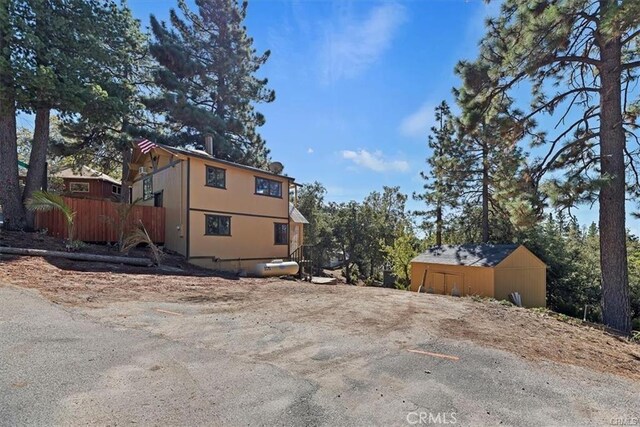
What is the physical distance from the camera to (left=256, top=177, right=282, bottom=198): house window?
57.8ft

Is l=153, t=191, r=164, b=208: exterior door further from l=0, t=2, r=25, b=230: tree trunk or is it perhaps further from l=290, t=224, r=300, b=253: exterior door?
l=290, t=224, r=300, b=253: exterior door

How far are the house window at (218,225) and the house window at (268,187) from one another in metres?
2.43

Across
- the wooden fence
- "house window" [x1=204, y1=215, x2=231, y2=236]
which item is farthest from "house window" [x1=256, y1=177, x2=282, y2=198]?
the wooden fence

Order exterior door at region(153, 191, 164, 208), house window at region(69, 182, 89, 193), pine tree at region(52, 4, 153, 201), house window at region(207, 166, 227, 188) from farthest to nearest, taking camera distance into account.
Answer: house window at region(69, 182, 89, 193) → exterior door at region(153, 191, 164, 208) → house window at region(207, 166, 227, 188) → pine tree at region(52, 4, 153, 201)

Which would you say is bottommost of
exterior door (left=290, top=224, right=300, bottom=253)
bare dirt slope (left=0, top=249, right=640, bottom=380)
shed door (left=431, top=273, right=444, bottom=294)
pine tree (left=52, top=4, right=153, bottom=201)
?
shed door (left=431, top=273, right=444, bottom=294)

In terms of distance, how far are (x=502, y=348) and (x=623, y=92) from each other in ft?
33.0

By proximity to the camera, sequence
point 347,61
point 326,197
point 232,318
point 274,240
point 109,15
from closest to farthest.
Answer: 1. point 232,318
2. point 347,61
3. point 109,15
4. point 274,240
5. point 326,197

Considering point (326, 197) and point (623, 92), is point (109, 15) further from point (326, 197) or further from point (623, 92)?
point (326, 197)

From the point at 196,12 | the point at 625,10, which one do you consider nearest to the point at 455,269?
the point at 625,10

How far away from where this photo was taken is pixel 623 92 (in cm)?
1044

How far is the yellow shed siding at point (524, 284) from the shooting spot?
14.8 m

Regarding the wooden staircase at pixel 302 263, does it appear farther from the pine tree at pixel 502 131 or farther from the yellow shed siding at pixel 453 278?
the pine tree at pixel 502 131

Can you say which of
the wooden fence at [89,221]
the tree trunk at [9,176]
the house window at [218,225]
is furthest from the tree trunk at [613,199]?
the tree trunk at [9,176]

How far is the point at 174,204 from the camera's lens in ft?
48.9
